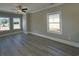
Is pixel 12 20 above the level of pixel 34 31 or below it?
above

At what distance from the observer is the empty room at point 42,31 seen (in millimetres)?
2221

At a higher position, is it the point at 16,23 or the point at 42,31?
the point at 16,23

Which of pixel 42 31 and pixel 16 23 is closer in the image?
pixel 16 23

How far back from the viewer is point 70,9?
3463 mm

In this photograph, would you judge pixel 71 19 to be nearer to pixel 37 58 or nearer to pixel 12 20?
pixel 12 20

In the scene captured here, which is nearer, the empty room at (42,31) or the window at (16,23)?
the window at (16,23)

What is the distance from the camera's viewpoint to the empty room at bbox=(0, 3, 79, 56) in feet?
7.29

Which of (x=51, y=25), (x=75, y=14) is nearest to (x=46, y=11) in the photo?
(x=51, y=25)

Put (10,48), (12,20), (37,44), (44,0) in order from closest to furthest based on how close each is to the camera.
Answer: (44,0), (12,20), (10,48), (37,44)

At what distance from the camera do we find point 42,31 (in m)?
2.74

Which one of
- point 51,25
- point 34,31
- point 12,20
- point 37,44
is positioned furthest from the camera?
point 37,44

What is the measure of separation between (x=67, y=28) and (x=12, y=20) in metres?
2.31

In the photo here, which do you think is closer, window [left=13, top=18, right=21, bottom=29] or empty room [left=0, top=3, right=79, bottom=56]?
window [left=13, top=18, right=21, bottom=29]

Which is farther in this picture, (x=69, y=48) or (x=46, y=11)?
(x=69, y=48)
